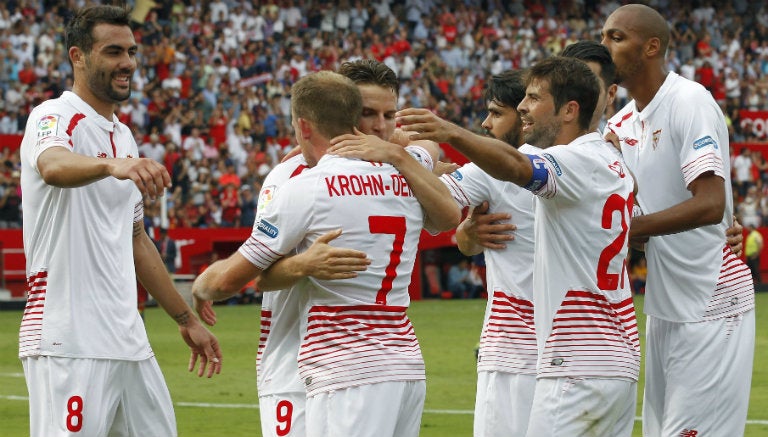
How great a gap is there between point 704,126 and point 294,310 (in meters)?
2.17

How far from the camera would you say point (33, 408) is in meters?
5.87

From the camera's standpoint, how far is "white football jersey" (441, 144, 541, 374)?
21.2 ft

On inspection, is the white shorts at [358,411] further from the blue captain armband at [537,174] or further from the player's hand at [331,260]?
the blue captain armband at [537,174]

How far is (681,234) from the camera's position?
640cm

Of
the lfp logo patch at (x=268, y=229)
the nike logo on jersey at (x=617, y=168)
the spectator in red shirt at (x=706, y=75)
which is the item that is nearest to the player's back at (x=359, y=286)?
the lfp logo patch at (x=268, y=229)

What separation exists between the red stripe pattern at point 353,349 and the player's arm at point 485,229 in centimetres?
158

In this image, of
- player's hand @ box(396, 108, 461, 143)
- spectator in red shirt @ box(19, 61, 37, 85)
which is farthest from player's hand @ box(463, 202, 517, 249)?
spectator in red shirt @ box(19, 61, 37, 85)

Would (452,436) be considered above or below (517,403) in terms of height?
below

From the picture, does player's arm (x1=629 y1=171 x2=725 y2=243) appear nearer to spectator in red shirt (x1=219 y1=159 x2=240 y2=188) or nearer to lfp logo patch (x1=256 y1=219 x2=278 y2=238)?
lfp logo patch (x1=256 y1=219 x2=278 y2=238)

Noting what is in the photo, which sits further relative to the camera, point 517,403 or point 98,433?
point 517,403

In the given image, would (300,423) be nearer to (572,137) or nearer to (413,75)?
(572,137)

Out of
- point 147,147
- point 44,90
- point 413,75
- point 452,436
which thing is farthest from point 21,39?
point 452,436

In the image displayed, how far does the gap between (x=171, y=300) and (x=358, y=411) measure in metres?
1.90

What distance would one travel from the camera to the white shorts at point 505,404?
6.47 m
